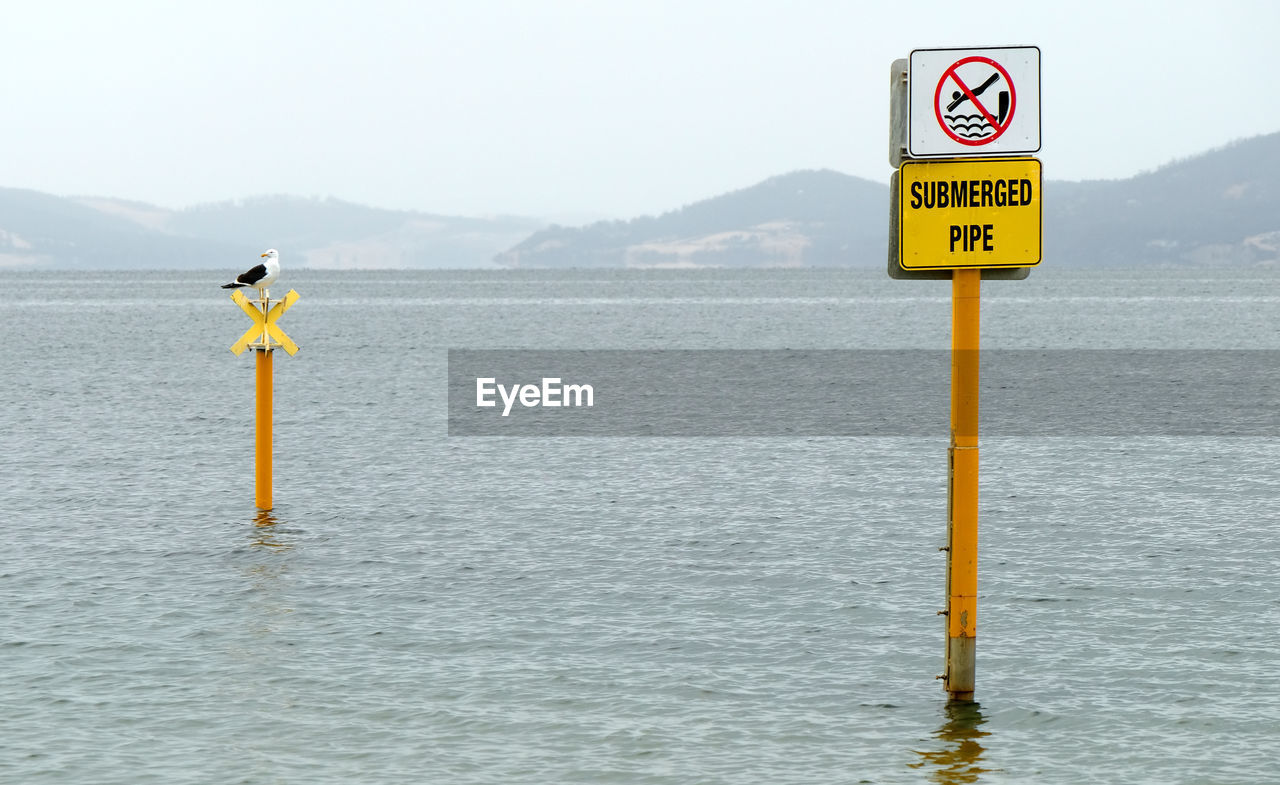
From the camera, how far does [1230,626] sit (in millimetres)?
13422

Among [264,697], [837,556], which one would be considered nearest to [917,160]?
[264,697]

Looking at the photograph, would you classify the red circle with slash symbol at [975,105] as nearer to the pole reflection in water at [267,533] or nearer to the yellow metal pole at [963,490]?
the yellow metal pole at [963,490]

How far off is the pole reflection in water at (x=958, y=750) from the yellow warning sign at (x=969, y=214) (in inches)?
119

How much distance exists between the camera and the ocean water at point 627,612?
10.1 meters

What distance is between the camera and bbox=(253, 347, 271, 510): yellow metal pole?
17.9 meters

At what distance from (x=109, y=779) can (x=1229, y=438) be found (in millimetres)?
24733

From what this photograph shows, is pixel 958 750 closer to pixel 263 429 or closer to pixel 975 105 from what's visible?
pixel 975 105

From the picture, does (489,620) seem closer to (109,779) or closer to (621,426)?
(109,779)

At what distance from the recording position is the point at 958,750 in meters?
10.1
